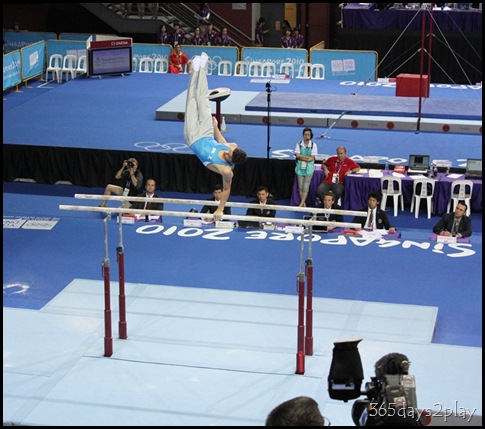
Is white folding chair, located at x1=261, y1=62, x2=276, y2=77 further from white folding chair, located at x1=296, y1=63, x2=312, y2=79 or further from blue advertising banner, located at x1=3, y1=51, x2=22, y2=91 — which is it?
blue advertising banner, located at x1=3, y1=51, x2=22, y2=91

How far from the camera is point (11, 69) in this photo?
1994 centimetres

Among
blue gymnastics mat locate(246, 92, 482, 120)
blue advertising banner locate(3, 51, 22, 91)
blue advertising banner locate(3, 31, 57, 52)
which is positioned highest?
blue advertising banner locate(3, 31, 57, 52)

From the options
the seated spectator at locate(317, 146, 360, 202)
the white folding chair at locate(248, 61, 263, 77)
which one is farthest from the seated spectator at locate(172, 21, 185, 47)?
the seated spectator at locate(317, 146, 360, 202)

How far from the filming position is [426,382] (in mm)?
9031

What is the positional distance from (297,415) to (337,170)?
10.2 meters

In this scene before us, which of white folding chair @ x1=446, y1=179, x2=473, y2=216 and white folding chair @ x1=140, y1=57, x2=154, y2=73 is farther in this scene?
white folding chair @ x1=140, y1=57, x2=154, y2=73

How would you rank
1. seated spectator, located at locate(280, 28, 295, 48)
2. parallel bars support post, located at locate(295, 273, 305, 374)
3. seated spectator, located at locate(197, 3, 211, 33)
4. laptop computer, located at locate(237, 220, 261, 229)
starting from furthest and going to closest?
seated spectator, located at locate(197, 3, 211, 33), seated spectator, located at locate(280, 28, 295, 48), laptop computer, located at locate(237, 220, 261, 229), parallel bars support post, located at locate(295, 273, 305, 374)

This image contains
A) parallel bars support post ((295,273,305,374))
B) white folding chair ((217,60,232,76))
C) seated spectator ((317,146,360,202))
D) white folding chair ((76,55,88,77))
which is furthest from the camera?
white folding chair ((76,55,88,77))

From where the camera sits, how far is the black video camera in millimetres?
5109

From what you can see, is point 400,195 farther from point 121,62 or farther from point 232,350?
point 121,62

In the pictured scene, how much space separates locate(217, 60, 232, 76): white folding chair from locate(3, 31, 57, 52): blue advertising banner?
4087 mm

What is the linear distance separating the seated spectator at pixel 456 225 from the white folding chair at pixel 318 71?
8466 mm

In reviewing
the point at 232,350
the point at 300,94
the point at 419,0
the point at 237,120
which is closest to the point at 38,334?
the point at 232,350

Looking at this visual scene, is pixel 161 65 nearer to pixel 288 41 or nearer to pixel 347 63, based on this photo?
pixel 288 41
